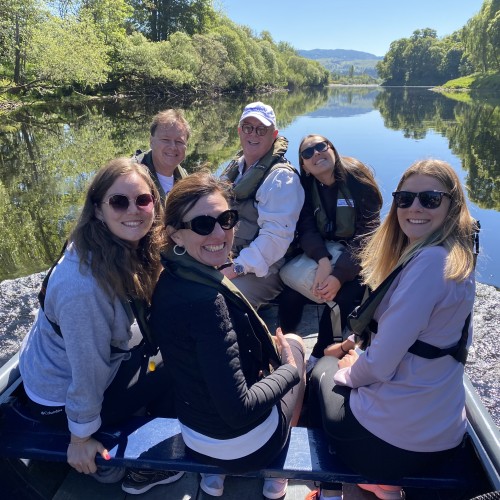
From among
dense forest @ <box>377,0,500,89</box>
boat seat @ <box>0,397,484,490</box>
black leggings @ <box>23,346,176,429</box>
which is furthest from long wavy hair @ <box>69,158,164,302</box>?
dense forest @ <box>377,0,500,89</box>

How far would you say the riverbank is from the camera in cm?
377

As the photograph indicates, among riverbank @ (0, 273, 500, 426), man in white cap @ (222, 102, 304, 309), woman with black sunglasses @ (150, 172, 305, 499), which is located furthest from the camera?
riverbank @ (0, 273, 500, 426)

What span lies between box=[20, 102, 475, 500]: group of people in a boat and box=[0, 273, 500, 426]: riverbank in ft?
6.84

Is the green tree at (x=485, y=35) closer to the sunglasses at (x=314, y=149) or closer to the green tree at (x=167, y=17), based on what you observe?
the green tree at (x=167, y=17)

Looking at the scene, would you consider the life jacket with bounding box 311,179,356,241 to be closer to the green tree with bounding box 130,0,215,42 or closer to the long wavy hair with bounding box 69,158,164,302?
the long wavy hair with bounding box 69,158,164,302

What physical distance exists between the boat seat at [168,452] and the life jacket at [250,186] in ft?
5.82

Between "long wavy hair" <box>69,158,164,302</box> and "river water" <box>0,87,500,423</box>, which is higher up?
"long wavy hair" <box>69,158,164,302</box>

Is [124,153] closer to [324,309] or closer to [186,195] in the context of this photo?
[324,309]

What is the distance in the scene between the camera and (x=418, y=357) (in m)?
1.80

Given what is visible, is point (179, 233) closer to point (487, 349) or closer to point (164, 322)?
point (164, 322)

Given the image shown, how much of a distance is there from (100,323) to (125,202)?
1.82 ft

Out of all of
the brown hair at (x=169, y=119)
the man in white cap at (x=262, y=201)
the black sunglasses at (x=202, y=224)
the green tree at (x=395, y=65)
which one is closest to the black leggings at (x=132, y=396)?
the black sunglasses at (x=202, y=224)

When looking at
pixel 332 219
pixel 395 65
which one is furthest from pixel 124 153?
pixel 395 65

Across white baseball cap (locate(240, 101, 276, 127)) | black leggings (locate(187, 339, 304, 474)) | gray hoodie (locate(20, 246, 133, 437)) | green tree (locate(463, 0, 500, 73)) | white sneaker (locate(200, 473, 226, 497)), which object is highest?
green tree (locate(463, 0, 500, 73))
